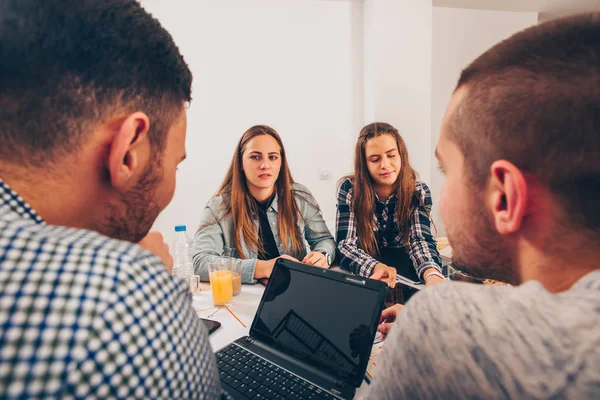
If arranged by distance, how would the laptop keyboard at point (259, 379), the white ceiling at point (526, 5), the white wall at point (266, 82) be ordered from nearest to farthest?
the laptop keyboard at point (259, 379), the white wall at point (266, 82), the white ceiling at point (526, 5)

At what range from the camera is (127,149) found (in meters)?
0.52

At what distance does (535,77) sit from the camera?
45cm

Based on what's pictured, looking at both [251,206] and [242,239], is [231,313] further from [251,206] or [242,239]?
[251,206]

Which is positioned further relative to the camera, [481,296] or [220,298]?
[220,298]

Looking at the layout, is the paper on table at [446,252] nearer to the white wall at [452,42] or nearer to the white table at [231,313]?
the white wall at [452,42]

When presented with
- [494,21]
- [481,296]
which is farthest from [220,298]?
[494,21]

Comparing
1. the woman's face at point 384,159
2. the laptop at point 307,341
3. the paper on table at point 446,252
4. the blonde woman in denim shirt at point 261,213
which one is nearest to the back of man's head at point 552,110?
the laptop at point 307,341

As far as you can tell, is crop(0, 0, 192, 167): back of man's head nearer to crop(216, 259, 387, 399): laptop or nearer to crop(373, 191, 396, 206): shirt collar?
crop(216, 259, 387, 399): laptop

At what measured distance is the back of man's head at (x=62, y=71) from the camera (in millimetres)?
450

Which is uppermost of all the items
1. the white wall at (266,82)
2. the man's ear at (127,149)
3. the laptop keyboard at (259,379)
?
the white wall at (266,82)

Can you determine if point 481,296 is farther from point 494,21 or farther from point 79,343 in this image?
point 494,21

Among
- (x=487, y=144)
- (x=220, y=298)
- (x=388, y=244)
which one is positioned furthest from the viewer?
(x=388, y=244)

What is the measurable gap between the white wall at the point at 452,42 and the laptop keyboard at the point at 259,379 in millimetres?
2795

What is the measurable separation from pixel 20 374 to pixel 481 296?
462 millimetres
